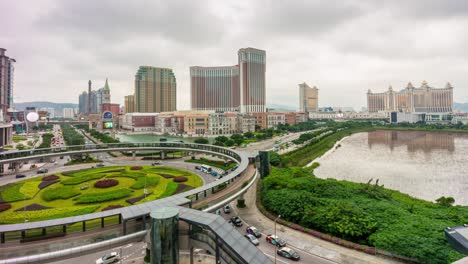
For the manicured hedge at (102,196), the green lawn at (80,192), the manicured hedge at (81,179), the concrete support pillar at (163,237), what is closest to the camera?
the concrete support pillar at (163,237)

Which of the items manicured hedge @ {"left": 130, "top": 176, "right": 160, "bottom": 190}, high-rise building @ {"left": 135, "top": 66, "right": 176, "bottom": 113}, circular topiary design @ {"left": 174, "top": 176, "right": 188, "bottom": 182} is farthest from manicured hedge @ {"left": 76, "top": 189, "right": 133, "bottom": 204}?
high-rise building @ {"left": 135, "top": 66, "right": 176, "bottom": 113}

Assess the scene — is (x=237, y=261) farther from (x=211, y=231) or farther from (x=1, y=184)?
(x=1, y=184)

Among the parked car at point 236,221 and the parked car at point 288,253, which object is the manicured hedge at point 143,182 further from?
the parked car at point 288,253

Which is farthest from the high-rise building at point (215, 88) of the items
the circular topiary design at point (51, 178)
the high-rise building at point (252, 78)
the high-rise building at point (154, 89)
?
the circular topiary design at point (51, 178)

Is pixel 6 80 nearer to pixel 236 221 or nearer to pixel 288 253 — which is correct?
pixel 236 221

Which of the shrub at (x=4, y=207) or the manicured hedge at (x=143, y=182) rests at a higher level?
the manicured hedge at (x=143, y=182)

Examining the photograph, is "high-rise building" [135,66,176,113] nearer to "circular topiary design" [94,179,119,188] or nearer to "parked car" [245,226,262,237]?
"circular topiary design" [94,179,119,188]

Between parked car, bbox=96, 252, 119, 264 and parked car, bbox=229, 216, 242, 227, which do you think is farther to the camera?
parked car, bbox=229, 216, 242, 227
